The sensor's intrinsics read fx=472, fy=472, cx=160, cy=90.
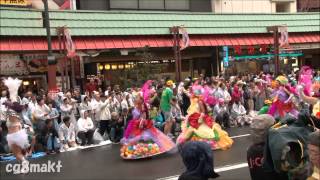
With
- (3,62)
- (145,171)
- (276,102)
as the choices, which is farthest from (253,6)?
(145,171)

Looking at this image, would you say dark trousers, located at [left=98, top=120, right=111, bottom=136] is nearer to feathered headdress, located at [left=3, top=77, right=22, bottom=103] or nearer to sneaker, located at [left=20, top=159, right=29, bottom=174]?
feathered headdress, located at [left=3, top=77, right=22, bottom=103]

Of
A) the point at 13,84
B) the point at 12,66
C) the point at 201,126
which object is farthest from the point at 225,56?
the point at 13,84

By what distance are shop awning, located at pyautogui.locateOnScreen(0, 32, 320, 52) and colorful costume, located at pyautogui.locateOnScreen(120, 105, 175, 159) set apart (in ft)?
32.2

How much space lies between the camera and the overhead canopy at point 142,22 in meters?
19.6

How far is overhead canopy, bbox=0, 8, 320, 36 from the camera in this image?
19578 millimetres

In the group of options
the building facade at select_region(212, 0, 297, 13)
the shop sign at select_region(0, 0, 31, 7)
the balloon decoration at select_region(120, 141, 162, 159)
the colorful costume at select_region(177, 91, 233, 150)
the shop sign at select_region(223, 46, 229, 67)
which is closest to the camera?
the colorful costume at select_region(177, 91, 233, 150)

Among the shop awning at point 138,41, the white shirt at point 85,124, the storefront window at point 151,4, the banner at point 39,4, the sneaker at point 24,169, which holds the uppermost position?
the storefront window at point 151,4

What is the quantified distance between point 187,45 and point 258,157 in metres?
18.7

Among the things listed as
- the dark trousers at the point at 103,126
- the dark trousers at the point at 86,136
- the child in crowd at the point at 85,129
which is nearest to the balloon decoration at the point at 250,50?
the dark trousers at the point at 103,126

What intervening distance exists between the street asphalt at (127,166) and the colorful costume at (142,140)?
167mm

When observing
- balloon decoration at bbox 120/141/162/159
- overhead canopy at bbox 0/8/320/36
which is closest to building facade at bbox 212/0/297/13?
overhead canopy at bbox 0/8/320/36

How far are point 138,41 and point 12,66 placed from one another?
19.1 ft

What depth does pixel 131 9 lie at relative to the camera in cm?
2480

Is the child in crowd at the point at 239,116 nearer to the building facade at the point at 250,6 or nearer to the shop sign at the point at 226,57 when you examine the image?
the shop sign at the point at 226,57
